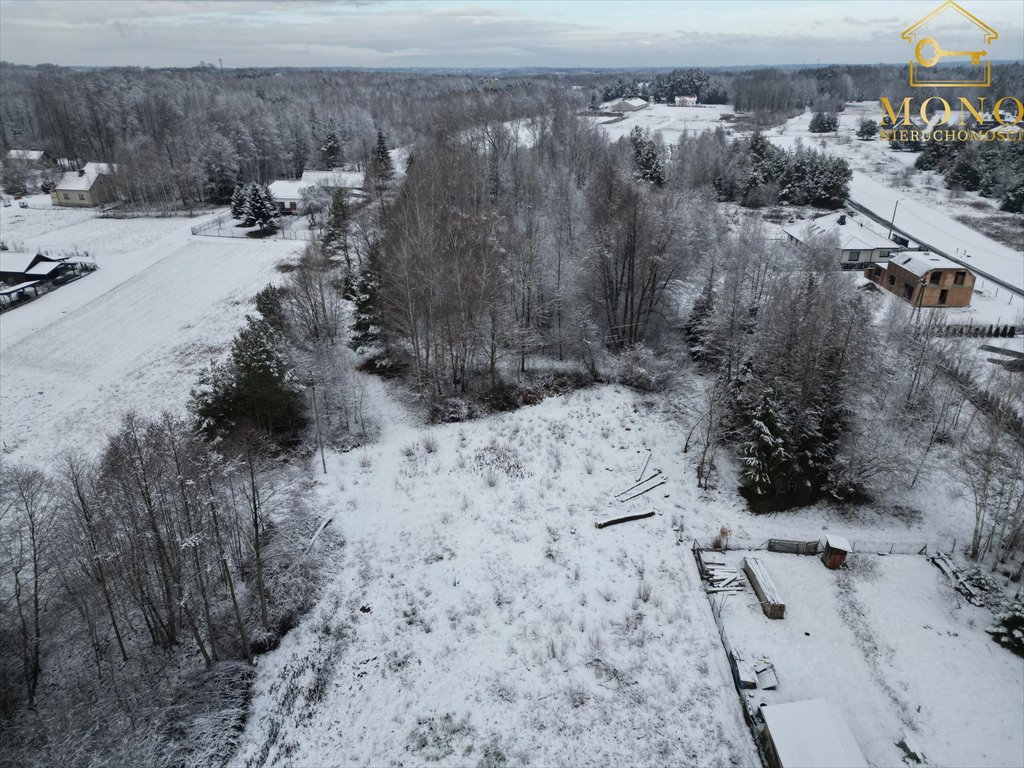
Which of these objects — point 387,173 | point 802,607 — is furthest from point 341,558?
point 387,173

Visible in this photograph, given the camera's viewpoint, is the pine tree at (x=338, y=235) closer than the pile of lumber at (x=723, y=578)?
No

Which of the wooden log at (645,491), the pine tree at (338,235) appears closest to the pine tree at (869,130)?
the pine tree at (338,235)

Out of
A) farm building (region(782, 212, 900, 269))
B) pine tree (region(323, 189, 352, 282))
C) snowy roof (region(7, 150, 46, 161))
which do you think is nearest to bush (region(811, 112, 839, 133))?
farm building (region(782, 212, 900, 269))

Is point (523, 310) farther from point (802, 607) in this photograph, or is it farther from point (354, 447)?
point (802, 607)

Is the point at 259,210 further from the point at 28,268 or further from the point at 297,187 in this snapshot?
the point at 28,268

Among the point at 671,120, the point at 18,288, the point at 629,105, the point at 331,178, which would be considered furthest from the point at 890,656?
the point at 629,105

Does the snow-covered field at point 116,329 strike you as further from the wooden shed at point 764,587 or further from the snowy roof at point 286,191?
the wooden shed at point 764,587
